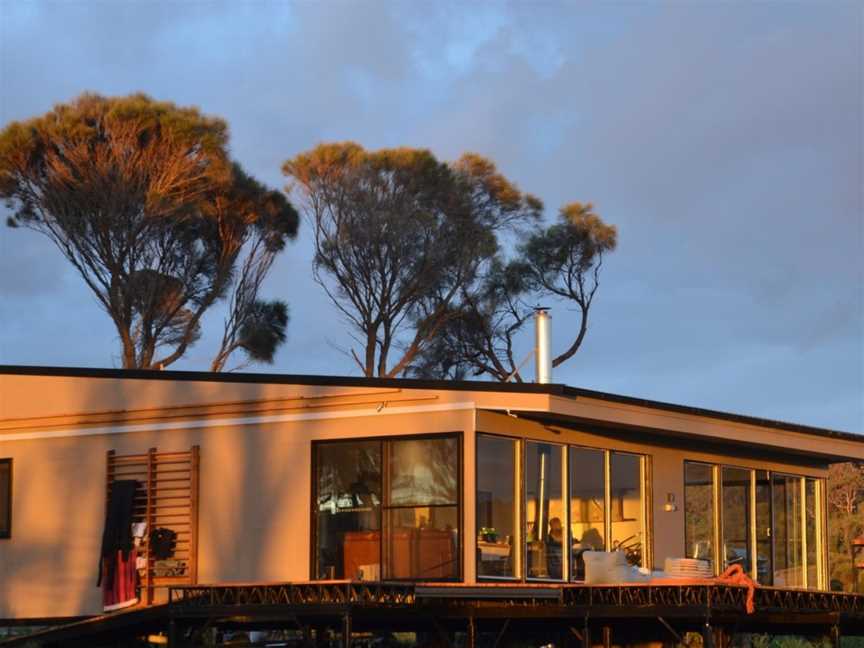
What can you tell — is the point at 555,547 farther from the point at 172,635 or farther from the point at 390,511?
the point at 172,635

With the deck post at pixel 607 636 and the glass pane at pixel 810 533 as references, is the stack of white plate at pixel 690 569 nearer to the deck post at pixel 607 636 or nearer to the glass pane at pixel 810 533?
the deck post at pixel 607 636

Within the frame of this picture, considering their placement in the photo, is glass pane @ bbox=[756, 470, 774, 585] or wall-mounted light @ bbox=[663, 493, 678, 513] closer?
wall-mounted light @ bbox=[663, 493, 678, 513]

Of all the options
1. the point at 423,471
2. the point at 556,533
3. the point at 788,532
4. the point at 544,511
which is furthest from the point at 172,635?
the point at 788,532

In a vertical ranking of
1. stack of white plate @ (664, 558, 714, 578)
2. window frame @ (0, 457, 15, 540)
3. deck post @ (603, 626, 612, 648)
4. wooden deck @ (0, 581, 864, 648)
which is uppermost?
window frame @ (0, 457, 15, 540)

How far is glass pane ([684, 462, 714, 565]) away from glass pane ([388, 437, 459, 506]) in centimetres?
398

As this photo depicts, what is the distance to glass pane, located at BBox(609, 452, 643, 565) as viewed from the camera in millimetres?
15781

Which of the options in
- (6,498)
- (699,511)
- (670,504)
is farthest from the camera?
→ (699,511)

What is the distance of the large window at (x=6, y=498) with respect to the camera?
1650 centimetres

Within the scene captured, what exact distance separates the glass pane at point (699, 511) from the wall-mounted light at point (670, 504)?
0.29m

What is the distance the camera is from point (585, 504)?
1530 cm

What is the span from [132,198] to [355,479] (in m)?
13.8

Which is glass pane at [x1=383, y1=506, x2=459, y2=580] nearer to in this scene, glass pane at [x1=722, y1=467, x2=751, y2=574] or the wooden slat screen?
the wooden slat screen

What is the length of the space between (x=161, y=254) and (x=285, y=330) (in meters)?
3.14

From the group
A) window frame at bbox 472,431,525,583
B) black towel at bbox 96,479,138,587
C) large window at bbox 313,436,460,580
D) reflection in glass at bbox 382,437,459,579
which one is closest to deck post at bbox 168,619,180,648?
large window at bbox 313,436,460,580
